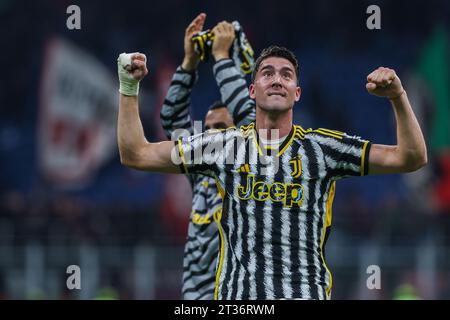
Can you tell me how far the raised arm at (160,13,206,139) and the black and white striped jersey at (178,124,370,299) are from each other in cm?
206

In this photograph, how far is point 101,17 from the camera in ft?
77.5

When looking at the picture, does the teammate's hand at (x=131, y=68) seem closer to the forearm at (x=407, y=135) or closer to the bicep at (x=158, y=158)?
the bicep at (x=158, y=158)

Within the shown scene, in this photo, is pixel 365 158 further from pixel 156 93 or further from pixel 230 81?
pixel 156 93

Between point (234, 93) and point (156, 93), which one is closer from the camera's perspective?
point (234, 93)

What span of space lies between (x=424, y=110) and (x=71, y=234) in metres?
8.54

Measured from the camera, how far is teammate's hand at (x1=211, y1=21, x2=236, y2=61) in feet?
24.9

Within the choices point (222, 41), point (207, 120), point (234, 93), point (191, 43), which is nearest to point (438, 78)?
point (207, 120)

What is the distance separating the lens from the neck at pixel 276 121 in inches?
232

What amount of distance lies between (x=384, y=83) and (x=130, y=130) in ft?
5.02

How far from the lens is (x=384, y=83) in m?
5.47

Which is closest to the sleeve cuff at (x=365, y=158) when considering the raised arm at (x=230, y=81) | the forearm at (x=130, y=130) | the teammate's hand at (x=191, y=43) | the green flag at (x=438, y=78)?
the forearm at (x=130, y=130)

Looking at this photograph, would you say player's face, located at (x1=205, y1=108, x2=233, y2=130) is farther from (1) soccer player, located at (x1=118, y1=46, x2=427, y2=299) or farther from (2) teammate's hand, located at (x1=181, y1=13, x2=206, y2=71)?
(1) soccer player, located at (x1=118, y1=46, x2=427, y2=299)

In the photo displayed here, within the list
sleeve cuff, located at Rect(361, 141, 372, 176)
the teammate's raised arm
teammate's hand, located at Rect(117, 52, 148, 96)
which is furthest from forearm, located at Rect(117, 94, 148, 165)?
sleeve cuff, located at Rect(361, 141, 372, 176)
